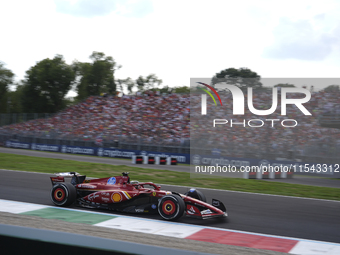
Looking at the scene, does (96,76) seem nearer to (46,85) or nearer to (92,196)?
(46,85)

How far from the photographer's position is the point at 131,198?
6.76 meters

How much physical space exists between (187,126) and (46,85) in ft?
74.9

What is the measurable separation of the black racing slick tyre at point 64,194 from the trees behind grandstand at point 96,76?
35.0 m

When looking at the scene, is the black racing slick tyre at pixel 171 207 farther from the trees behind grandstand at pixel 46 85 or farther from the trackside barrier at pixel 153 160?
the trees behind grandstand at pixel 46 85

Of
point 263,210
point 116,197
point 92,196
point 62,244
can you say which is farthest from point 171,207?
point 62,244

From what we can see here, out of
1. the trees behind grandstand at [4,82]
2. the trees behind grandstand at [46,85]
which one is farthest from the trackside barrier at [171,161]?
the trees behind grandstand at [4,82]

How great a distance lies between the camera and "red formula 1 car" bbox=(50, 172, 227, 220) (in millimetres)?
6359

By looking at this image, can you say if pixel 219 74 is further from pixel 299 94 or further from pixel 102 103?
pixel 299 94

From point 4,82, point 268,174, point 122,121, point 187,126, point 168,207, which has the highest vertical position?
point 4,82

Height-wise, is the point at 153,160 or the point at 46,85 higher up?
the point at 46,85

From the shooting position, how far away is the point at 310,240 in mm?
5688

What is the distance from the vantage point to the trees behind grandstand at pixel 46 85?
38.4 meters

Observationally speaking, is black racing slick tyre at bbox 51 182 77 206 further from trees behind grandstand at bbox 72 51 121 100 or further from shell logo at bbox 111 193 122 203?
trees behind grandstand at bbox 72 51 121 100

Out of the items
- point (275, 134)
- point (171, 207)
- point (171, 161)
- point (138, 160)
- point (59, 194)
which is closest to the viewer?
point (171, 207)
